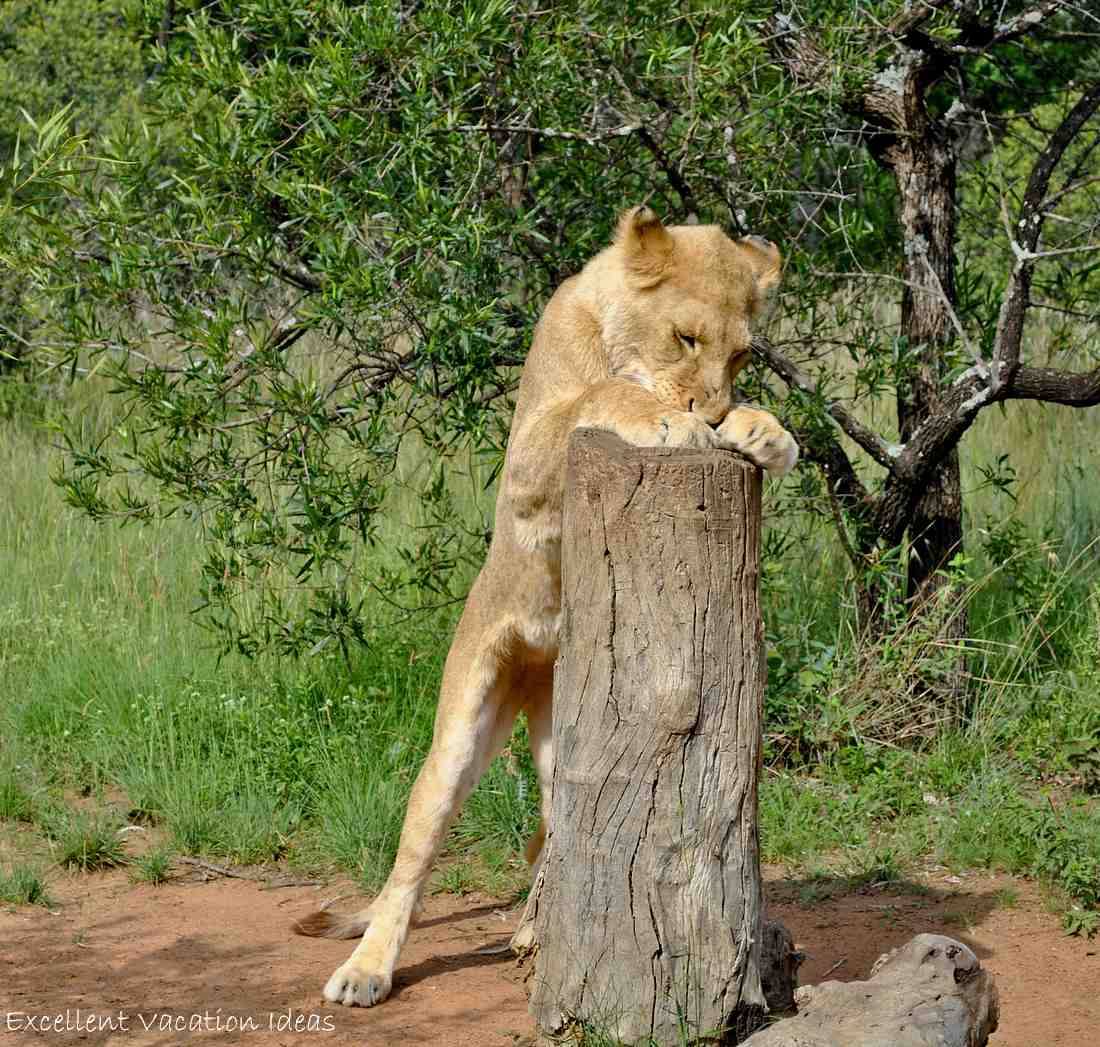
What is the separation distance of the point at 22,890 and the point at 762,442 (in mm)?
3331

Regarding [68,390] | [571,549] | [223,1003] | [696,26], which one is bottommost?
[223,1003]

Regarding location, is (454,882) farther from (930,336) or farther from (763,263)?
(930,336)

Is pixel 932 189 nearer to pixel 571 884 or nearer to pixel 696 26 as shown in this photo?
pixel 696 26

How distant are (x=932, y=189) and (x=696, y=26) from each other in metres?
1.44

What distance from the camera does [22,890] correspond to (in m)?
5.34

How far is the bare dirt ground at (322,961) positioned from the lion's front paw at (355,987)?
36mm

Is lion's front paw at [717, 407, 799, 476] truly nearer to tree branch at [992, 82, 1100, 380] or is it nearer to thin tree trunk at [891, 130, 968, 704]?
tree branch at [992, 82, 1100, 380]

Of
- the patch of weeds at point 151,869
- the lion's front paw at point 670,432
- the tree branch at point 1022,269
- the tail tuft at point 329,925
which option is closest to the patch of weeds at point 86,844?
the patch of weeds at point 151,869

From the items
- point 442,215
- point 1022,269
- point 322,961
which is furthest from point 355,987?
point 1022,269

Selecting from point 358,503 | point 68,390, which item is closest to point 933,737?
point 358,503

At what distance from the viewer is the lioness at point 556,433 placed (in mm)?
4090

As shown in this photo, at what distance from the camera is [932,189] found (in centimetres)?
646

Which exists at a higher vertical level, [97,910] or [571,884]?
[571,884]

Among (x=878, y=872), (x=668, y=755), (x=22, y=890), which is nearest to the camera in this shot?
(x=668, y=755)
